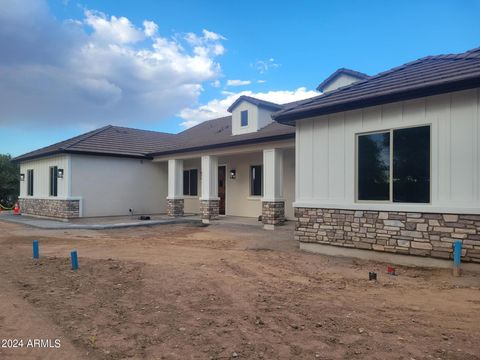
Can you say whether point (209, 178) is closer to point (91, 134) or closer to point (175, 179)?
point (175, 179)

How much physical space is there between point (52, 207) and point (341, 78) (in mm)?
13983

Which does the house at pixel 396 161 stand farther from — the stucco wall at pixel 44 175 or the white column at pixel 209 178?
the stucco wall at pixel 44 175

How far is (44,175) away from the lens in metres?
18.8

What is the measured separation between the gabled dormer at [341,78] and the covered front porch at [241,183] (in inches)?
108

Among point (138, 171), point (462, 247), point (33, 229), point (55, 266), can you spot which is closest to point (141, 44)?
point (138, 171)

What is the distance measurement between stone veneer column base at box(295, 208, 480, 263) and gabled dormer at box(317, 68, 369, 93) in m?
6.40

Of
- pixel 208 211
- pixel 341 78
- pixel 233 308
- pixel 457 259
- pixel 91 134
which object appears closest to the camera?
pixel 233 308

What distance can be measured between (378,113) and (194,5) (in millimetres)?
7904

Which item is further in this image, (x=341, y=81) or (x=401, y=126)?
(x=341, y=81)

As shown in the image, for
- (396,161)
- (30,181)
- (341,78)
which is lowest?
(30,181)

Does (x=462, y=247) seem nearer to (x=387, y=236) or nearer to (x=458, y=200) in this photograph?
(x=458, y=200)

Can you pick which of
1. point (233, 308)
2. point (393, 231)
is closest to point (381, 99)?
point (393, 231)

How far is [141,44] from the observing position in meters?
16.7

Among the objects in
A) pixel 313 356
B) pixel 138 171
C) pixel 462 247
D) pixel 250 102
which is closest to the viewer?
pixel 313 356
